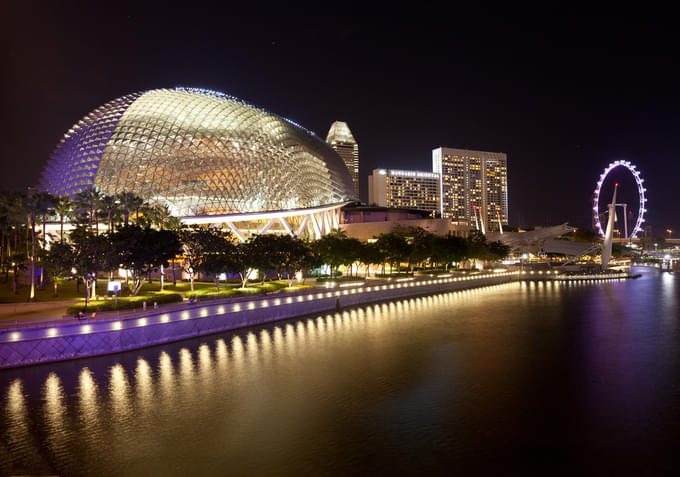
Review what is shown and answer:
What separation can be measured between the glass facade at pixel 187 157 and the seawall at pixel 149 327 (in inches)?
1042

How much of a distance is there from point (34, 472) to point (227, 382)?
902 centimetres

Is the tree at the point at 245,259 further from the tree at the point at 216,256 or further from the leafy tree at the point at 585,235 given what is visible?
the leafy tree at the point at 585,235

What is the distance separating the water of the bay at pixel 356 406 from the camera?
13938 mm

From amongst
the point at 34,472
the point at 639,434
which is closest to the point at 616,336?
the point at 639,434

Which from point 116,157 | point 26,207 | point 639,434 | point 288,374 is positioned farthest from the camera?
point 116,157

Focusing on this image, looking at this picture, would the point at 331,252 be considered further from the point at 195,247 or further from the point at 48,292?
the point at 48,292

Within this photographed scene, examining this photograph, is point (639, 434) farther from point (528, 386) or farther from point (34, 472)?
point (34, 472)

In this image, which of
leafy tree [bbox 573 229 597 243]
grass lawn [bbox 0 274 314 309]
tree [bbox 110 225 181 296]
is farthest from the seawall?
leafy tree [bbox 573 229 597 243]

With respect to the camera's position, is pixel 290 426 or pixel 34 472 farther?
pixel 290 426

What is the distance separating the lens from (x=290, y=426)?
16484mm

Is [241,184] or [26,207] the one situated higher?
[241,184]

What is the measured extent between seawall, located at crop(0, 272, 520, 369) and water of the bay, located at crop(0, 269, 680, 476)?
87 cm

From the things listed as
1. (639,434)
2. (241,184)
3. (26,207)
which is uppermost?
(241,184)

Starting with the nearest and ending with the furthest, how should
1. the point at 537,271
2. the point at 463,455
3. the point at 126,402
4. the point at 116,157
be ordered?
the point at 463,455 → the point at 126,402 → the point at 116,157 → the point at 537,271
